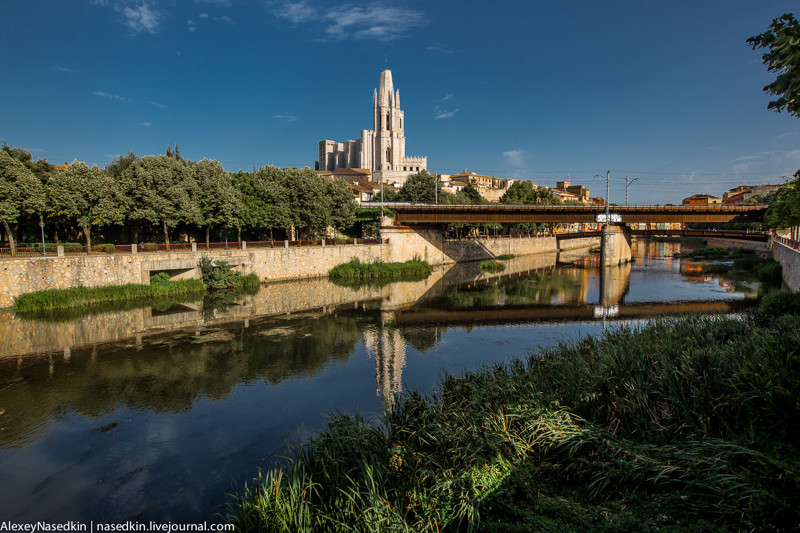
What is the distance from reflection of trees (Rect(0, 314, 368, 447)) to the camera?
12961mm

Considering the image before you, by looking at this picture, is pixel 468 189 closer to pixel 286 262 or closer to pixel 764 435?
pixel 286 262

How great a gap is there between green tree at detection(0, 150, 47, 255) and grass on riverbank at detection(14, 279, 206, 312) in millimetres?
3536

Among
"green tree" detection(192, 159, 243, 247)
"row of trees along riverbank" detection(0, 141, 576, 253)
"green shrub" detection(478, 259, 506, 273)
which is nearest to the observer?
"row of trees along riverbank" detection(0, 141, 576, 253)

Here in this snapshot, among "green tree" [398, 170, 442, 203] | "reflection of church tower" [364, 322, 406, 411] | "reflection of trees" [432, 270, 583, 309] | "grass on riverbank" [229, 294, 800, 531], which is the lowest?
"reflection of church tower" [364, 322, 406, 411]

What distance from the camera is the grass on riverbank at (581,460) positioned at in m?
5.84

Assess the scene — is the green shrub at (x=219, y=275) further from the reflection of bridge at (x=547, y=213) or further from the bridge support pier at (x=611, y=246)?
the bridge support pier at (x=611, y=246)

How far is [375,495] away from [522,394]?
176 inches

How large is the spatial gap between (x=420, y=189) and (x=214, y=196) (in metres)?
39.7

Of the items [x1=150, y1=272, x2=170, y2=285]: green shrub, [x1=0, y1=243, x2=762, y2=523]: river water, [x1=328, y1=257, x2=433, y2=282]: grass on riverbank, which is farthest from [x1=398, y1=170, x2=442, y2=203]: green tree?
[x1=150, y1=272, x2=170, y2=285]: green shrub

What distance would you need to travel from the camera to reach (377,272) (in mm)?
43406

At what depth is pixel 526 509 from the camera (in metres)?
6.32

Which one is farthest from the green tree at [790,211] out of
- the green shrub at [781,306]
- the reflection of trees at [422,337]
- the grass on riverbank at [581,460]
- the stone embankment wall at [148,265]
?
the stone embankment wall at [148,265]

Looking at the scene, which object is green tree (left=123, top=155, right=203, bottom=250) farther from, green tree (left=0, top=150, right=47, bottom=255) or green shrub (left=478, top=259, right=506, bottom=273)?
green shrub (left=478, top=259, right=506, bottom=273)

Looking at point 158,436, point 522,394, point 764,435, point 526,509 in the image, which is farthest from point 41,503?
point 764,435
